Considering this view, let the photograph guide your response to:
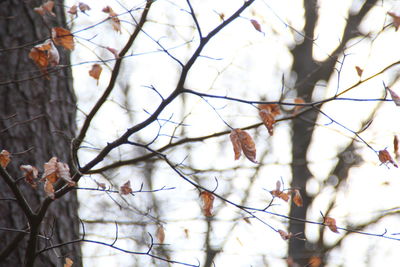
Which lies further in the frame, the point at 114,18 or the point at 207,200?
the point at 114,18

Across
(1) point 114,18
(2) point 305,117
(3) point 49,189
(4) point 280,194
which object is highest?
(2) point 305,117

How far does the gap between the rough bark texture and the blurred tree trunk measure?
2.68 meters

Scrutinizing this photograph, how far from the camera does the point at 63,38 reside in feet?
7.84

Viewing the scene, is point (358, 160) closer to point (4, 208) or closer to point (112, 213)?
point (112, 213)

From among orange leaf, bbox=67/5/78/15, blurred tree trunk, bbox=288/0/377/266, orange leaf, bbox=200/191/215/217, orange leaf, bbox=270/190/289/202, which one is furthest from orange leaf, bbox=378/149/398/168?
blurred tree trunk, bbox=288/0/377/266

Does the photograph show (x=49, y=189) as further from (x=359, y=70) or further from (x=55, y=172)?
(x=359, y=70)

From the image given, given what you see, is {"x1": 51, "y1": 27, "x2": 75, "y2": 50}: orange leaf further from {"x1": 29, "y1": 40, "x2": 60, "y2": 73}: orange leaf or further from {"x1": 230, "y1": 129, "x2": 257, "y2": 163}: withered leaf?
{"x1": 230, "y1": 129, "x2": 257, "y2": 163}: withered leaf

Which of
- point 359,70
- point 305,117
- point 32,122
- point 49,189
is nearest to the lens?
point 49,189

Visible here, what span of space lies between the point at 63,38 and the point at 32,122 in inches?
36.1

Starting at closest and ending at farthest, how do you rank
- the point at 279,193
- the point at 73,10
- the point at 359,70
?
the point at 359,70
the point at 279,193
the point at 73,10

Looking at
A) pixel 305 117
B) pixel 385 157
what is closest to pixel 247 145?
pixel 385 157

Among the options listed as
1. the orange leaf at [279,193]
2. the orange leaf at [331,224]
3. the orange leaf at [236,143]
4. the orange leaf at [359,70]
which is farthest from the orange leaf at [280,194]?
the orange leaf at [359,70]

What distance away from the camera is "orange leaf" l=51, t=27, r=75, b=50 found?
2.35m

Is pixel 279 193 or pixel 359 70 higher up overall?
pixel 359 70
